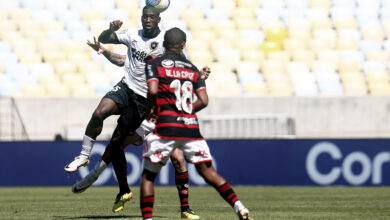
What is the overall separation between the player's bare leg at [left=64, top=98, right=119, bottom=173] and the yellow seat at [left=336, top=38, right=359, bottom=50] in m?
13.9

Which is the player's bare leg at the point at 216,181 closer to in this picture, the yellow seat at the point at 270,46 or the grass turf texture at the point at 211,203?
the grass turf texture at the point at 211,203

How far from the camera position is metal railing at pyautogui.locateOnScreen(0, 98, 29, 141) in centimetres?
1948

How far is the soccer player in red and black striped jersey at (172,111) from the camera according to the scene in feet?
25.4

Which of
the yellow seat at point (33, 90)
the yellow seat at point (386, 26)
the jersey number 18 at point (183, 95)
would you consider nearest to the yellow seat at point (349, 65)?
the yellow seat at point (386, 26)

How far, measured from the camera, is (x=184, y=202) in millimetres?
9609

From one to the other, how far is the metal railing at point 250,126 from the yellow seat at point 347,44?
4.11m

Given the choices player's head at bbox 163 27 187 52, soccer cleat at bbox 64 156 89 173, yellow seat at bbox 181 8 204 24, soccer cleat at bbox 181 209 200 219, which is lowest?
soccer cleat at bbox 181 209 200 219

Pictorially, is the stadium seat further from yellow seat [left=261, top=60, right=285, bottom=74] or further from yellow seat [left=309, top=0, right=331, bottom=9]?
yellow seat [left=309, top=0, right=331, bottom=9]

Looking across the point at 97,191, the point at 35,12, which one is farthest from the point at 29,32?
the point at 97,191

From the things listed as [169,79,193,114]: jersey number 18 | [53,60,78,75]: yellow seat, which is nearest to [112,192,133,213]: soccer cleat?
[169,79,193,114]: jersey number 18

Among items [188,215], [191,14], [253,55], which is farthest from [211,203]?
[191,14]

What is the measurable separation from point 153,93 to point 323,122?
43.4ft

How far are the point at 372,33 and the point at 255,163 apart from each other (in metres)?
7.41

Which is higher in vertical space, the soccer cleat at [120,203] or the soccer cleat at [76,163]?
the soccer cleat at [76,163]
